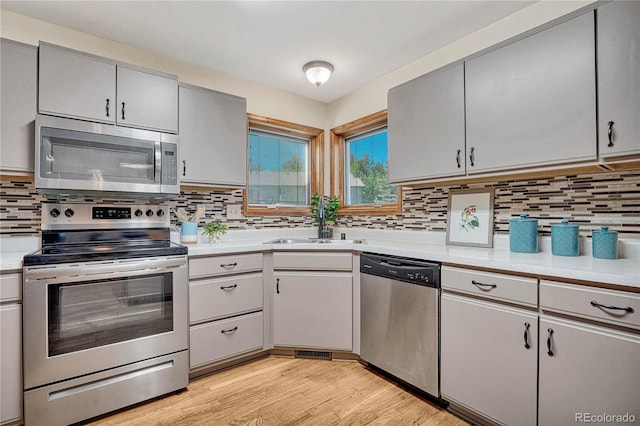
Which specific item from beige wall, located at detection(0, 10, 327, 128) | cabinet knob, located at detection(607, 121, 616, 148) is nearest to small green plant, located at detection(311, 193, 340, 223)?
beige wall, located at detection(0, 10, 327, 128)

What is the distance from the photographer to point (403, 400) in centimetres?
186

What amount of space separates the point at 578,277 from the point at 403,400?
1.20 m

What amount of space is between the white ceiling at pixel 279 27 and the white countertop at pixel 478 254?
1.47 m

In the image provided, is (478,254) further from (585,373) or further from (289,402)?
(289,402)

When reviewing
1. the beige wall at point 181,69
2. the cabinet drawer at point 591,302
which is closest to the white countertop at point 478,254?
the cabinet drawer at point 591,302

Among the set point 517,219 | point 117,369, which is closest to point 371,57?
point 517,219

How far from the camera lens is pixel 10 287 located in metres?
1.54

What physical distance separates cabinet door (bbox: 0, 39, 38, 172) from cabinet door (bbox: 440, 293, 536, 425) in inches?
101

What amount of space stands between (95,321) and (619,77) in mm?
2895

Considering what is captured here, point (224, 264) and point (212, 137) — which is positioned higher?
point (212, 137)

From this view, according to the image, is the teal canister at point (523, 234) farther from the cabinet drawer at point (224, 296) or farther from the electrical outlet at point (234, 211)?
the electrical outlet at point (234, 211)

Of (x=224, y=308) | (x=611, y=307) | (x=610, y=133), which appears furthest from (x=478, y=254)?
(x=224, y=308)

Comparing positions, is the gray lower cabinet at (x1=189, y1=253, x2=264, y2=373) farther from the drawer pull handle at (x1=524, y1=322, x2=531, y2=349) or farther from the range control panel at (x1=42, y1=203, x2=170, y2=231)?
the drawer pull handle at (x1=524, y1=322, x2=531, y2=349)

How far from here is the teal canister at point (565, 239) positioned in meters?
1.65
